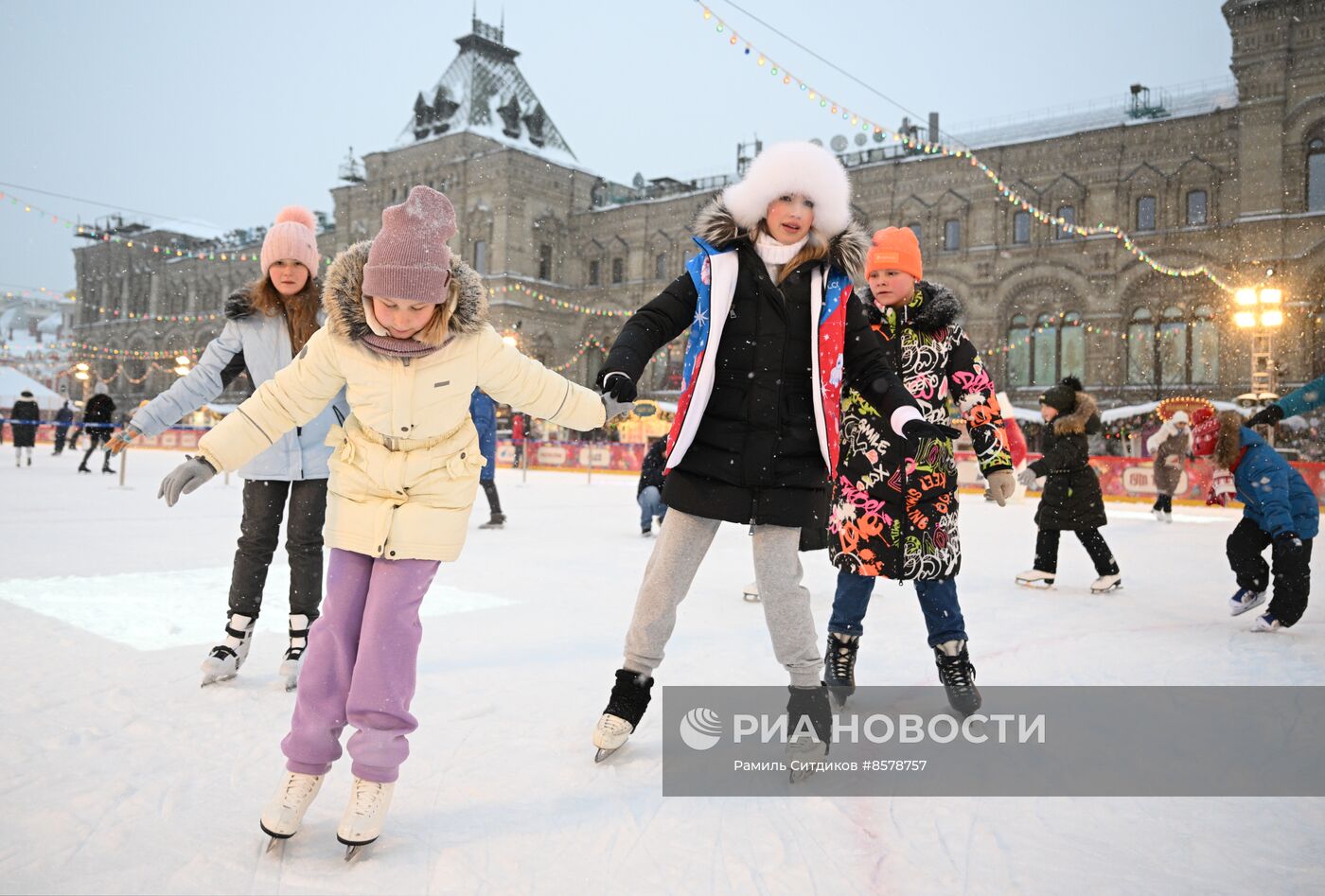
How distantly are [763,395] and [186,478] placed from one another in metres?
1.29

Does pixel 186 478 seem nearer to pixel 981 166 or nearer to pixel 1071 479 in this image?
pixel 1071 479

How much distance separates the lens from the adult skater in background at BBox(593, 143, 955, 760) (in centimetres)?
228

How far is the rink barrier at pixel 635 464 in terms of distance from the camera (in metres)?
13.6

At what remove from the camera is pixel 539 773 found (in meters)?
2.20

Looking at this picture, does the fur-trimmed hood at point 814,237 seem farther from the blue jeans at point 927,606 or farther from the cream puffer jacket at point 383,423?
the blue jeans at point 927,606

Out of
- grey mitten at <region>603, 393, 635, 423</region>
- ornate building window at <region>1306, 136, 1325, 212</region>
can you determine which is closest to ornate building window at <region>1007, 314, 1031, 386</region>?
ornate building window at <region>1306, 136, 1325, 212</region>

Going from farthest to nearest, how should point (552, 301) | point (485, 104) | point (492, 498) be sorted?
1. point (485, 104)
2. point (552, 301)
3. point (492, 498)

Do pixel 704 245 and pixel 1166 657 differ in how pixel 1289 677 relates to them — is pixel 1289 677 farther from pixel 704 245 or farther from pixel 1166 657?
pixel 704 245

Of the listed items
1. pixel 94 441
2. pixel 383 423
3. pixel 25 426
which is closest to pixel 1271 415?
pixel 383 423

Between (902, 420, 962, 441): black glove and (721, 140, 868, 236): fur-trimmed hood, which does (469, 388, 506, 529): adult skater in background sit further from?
(902, 420, 962, 441): black glove

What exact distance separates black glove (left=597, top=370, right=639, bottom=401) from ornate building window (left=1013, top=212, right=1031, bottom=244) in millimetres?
25409

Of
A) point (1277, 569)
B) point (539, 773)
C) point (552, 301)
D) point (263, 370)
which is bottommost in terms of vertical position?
point (539, 773)

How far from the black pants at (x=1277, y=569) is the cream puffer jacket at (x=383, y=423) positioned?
382cm

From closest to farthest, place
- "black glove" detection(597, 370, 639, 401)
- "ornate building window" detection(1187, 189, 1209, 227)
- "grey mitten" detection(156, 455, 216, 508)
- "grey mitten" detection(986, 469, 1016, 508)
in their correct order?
"grey mitten" detection(156, 455, 216, 508), "black glove" detection(597, 370, 639, 401), "grey mitten" detection(986, 469, 1016, 508), "ornate building window" detection(1187, 189, 1209, 227)
